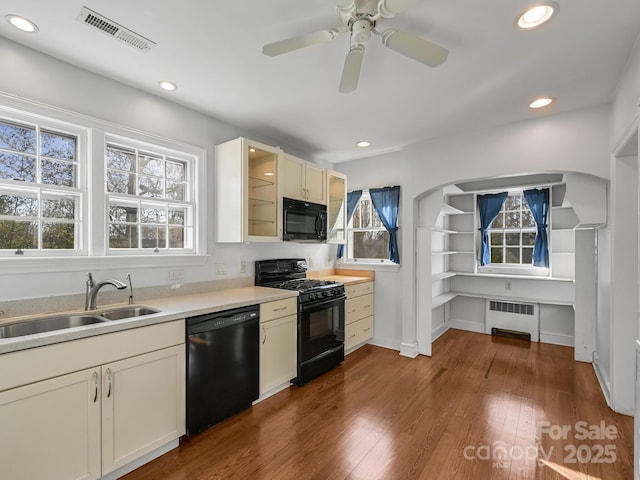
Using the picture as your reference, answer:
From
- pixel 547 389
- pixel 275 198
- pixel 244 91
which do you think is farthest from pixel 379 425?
pixel 244 91

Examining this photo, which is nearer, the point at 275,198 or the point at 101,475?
the point at 101,475

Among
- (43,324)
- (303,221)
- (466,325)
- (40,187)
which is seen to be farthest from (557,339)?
(40,187)

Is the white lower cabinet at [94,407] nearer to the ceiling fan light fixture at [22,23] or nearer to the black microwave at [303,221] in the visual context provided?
the black microwave at [303,221]

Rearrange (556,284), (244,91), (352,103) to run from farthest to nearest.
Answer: (556,284), (352,103), (244,91)

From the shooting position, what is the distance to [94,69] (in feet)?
7.48

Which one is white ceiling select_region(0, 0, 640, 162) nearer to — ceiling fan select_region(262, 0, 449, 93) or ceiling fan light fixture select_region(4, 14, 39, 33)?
ceiling fan light fixture select_region(4, 14, 39, 33)

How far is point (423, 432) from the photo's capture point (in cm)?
234

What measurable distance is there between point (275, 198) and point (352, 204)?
1712 millimetres

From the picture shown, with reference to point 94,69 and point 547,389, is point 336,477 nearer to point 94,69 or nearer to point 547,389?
point 547,389

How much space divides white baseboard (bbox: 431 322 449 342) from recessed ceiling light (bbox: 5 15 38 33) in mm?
5031

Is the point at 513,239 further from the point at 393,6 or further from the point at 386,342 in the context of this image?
the point at 393,6

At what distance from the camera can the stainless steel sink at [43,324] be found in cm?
185

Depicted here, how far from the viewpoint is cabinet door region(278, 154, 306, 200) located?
132 inches

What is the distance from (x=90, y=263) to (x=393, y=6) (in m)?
2.53
